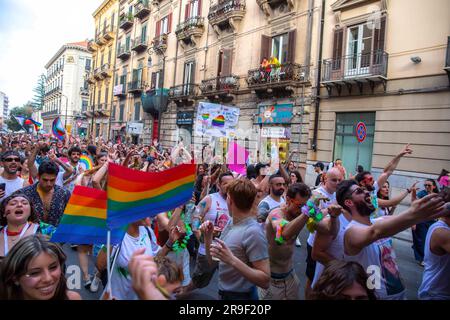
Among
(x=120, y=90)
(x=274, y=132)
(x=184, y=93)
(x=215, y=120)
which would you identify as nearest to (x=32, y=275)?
(x=215, y=120)

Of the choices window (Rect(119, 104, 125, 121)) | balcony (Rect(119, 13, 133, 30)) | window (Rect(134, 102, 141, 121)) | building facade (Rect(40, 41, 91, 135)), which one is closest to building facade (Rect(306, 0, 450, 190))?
window (Rect(134, 102, 141, 121))

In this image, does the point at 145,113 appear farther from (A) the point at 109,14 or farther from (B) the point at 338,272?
(B) the point at 338,272

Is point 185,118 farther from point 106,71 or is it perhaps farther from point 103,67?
point 103,67

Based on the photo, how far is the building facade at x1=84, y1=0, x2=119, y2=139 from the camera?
36.6 meters

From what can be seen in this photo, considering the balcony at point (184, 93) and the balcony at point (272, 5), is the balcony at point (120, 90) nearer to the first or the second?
the balcony at point (184, 93)

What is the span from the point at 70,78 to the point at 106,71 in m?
15.3

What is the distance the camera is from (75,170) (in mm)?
6777

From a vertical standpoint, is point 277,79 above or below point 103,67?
below

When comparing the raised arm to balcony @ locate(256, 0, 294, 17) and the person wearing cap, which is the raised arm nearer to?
the person wearing cap

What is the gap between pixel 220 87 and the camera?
63.7ft

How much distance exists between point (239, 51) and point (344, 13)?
657 centimetres

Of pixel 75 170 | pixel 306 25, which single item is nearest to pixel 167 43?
pixel 306 25

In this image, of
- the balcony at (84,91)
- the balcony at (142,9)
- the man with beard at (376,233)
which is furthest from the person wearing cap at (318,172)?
the balcony at (84,91)

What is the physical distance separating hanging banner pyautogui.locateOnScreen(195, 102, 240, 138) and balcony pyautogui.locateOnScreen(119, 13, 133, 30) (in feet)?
90.3
